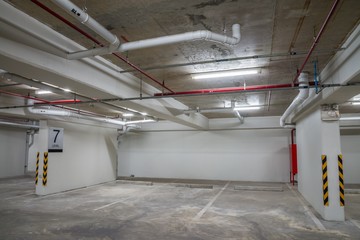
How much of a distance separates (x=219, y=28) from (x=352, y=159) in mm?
9817

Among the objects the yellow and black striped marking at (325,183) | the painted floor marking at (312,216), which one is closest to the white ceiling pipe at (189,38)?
the yellow and black striped marking at (325,183)

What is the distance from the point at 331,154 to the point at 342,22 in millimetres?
3056

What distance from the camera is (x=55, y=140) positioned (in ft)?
25.8

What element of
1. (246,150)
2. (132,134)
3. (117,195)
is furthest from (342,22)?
(132,134)

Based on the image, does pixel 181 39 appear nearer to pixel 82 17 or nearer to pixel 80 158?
pixel 82 17

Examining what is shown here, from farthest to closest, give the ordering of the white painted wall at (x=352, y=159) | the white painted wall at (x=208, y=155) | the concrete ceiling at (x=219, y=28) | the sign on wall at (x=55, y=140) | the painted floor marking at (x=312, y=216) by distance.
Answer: the white painted wall at (x=208, y=155)
the white painted wall at (x=352, y=159)
the sign on wall at (x=55, y=140)
the painted floor marking at (x=312, y=216)
the concrete ceiling at (x=219, y=28)

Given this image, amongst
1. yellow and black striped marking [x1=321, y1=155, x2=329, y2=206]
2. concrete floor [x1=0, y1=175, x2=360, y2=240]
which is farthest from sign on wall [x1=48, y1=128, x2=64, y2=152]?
yellow and black striped marking [x1=321, y1=155, x2=329, y2=206]

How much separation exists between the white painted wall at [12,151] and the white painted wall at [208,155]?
4.61m

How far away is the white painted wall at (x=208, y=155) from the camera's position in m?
10.5

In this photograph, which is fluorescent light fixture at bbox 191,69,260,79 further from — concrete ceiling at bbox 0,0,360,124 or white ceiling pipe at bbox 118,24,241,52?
white ceiling pipe at bbox 118,24,241,52

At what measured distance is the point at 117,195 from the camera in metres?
7.58

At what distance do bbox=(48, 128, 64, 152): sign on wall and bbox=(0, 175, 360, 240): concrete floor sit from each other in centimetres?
142

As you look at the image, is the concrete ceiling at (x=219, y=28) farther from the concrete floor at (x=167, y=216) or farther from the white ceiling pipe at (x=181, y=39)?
the concrete floor at (x=167, y=216)

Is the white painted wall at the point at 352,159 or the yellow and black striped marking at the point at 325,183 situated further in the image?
the white painted wall at the point at 352,159
